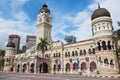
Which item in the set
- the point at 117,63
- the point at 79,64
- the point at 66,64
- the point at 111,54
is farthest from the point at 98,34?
the point at 66,64

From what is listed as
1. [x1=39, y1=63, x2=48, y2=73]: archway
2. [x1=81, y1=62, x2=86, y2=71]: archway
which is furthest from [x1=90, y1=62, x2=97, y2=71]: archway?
[x1=39, y1=63, x2=48, y2=73]: archway

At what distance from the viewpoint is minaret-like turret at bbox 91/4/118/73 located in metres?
34.9

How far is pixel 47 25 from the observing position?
7050 cm

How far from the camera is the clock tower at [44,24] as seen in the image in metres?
68.6

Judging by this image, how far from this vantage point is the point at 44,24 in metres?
69.0

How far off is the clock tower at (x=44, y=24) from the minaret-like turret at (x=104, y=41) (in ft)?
106

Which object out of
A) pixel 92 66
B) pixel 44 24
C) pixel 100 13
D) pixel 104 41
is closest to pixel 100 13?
pixel 100 13

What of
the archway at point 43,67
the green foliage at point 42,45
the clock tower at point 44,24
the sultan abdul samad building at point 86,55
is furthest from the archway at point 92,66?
the clock tower at point 44,24

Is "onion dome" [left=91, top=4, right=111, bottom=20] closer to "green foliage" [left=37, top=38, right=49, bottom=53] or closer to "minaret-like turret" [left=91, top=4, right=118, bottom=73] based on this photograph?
"minaret-like turret" [left=91, top=4, right=118, bottom=73]

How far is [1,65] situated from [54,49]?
148 ft

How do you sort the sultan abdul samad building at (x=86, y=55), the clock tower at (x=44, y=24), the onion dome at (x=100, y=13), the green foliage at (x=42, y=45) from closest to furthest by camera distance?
the sultan abdul samad building at (x=86, y=55), the onion dome at (x=100, y=13), the green foliage at (x=42, y=45), the clock tower at (x=44, y=24)

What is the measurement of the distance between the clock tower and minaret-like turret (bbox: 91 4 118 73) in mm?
32246

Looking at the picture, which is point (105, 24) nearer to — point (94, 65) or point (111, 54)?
point (111, 54)

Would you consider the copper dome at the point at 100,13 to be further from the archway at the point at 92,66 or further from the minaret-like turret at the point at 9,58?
the minaret-like turret at the point at 9,58
